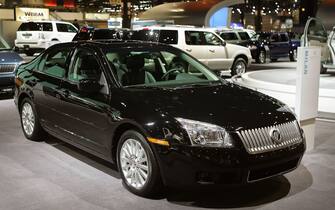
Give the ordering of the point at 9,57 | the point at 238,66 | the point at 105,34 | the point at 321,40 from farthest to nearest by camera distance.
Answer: the point at 105,34
the point at 238,66
the point at 321,40
the point at 9,57

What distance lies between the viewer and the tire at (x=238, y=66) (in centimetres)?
1833

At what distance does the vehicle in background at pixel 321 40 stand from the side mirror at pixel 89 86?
32.0 ft

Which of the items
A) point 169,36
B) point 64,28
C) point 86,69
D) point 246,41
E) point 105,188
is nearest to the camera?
point 105,188

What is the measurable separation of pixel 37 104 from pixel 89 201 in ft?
8.89

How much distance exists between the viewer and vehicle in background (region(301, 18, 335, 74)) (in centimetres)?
1382

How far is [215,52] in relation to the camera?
57.4 feet

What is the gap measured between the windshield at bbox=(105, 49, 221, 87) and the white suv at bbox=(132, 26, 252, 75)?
31.3 ft

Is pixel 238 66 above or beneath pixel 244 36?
beneath

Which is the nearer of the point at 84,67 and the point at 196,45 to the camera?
the point at 84,67

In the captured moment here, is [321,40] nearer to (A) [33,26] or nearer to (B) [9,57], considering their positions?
(B) [9,57]

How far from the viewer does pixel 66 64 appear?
6676 mm

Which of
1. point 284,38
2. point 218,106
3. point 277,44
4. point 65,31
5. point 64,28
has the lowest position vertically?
point 218,106

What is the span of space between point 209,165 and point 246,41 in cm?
2050

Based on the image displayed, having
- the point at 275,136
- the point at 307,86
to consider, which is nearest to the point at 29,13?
the point at 307,86
